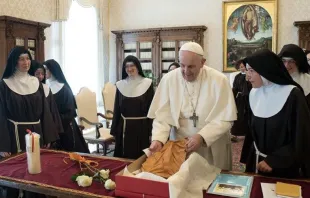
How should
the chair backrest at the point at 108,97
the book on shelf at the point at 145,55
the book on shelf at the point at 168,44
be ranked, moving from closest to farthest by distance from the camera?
the chair backrest at the point at 108,97 < the book on shelf at the point at 168,44 < the book on shelf at the point at 145,55

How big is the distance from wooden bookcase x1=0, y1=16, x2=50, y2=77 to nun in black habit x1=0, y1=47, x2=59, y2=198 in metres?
1.82

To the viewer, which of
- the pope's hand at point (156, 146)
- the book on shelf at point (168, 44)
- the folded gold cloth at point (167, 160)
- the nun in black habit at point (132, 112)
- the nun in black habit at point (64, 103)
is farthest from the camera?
the book on shelf at point (168, 44)

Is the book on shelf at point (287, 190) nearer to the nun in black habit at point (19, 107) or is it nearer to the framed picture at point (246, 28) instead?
the nun in black habit at point (19, 107)

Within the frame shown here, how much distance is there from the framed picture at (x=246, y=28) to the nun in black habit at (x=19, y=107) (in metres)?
5.54

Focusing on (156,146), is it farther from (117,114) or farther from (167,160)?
(117,114)

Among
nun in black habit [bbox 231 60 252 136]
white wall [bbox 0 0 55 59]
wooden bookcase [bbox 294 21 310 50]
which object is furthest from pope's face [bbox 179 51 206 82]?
wooden bookcase [bbox 294 21 310 50]

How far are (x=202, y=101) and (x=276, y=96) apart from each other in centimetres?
58

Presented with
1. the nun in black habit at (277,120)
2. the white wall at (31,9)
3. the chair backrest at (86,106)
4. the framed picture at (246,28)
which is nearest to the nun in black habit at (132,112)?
the chair backrest at (86,106)

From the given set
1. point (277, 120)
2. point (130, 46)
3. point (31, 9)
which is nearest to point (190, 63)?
point (277, 120)

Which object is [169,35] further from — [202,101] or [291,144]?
[291,144]

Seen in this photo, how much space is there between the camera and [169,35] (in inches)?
326

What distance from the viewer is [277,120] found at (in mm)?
2254

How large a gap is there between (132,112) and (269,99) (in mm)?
2170

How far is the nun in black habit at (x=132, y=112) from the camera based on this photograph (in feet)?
13.7
